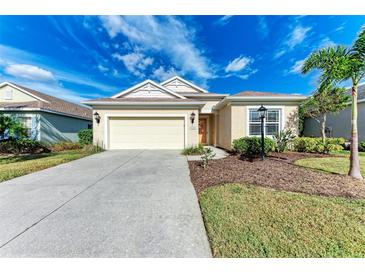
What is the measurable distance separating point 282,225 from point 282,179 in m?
2.58

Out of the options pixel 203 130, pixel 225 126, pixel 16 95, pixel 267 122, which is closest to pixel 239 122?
pixel 225 126

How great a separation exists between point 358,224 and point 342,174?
3.26 metres

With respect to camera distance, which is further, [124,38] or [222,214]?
[124,38]

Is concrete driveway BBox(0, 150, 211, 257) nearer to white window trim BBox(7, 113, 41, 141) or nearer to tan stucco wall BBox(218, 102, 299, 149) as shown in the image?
tan stucco wall BBox(218, 102, 299, 149)

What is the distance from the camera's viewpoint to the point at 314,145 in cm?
912

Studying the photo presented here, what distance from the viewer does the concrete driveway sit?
2166 mm

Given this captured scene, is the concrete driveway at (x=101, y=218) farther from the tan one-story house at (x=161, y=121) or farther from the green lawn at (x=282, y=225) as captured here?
the tan one-story house at (x=161, y=121)

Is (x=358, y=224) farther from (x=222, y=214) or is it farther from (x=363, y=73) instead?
(x=363, y=73)

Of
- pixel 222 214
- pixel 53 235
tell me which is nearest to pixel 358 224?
pixel 222 214

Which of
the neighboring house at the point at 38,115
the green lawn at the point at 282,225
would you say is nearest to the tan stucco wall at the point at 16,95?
the neighboring house at the point at 38,115
